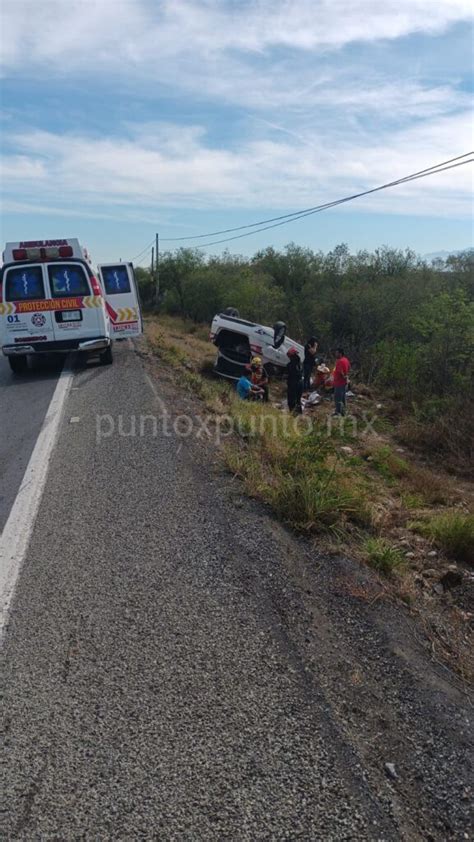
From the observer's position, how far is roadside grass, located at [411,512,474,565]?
4953 millimetres

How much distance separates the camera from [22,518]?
462cm

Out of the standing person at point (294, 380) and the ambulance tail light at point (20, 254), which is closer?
the ambulance tail light at point (20, 254)

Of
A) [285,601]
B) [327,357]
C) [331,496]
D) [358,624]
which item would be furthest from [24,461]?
[327,357]

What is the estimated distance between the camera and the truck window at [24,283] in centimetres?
1101

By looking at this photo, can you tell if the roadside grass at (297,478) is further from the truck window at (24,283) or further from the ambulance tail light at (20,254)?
the ambulance tail light at (20,254)

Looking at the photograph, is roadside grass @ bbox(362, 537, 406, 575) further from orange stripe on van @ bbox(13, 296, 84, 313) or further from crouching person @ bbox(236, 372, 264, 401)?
orange stripe on van @ bbox(13, 296, 84, 313)

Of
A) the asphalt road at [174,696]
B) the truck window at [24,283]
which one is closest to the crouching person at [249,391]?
the truck window at [24,283]

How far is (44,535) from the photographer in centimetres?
431

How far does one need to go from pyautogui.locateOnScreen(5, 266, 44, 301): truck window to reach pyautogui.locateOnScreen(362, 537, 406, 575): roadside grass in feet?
29.7

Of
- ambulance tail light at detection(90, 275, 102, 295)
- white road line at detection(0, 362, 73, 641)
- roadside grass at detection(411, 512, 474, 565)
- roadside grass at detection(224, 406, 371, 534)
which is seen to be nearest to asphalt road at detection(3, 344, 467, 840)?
white road line at detection(0, 362, 73, 641)

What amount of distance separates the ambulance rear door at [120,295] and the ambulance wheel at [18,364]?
2.30m

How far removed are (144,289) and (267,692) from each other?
5506cm

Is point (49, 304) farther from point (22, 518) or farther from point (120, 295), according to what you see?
point (22, 518)

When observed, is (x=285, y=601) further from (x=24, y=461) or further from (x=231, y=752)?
(x=24, y=461)
